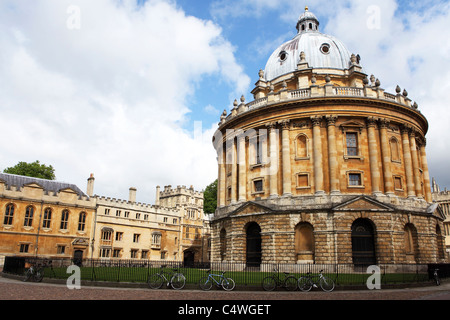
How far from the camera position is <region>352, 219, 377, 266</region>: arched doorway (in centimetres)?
2844

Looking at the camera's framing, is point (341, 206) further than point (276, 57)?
No

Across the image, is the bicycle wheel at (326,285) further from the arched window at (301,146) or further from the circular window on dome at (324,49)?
the circular window on dome at (324,49)

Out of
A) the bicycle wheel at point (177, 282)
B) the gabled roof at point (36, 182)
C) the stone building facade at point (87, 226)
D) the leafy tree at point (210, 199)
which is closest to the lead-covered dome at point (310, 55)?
the stone building facade at point (87, 226)

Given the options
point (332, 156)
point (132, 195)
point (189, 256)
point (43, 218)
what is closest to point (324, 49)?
point (332, 156)

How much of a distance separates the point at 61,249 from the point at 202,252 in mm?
28080

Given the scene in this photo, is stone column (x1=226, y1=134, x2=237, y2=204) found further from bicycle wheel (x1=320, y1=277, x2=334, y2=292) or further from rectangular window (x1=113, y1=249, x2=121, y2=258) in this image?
rectangular window (x1=113, y1=249, x2=121, y2=258)

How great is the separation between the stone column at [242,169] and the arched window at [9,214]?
28168mm

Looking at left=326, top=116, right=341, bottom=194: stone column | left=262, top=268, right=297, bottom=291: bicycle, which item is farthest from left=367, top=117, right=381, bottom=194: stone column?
left=262, top=268, right=297, bottom=291: bicycle

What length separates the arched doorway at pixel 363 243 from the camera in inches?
1120

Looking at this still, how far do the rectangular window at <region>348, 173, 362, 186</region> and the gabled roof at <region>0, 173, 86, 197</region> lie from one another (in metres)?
35.6
